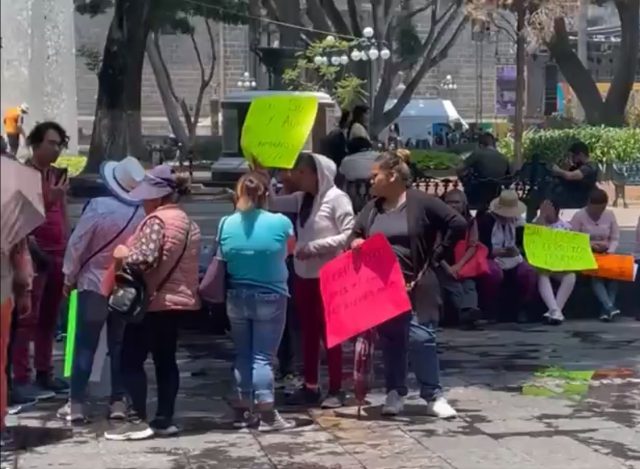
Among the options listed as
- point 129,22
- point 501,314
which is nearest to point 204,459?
point 501,314

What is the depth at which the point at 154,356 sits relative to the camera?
8.20 meters

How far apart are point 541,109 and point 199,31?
2085cm

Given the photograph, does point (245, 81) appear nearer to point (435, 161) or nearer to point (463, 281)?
point (435, 161)

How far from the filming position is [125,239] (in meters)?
8.43

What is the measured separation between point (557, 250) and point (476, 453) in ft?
18.4

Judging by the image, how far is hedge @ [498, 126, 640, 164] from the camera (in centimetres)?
3269

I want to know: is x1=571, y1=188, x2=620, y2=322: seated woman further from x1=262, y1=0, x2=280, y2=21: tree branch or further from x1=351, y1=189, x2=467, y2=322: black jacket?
x1=262, y1=0, x2=280, y2=21: tree branch

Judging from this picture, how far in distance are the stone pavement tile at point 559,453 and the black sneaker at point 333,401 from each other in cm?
133

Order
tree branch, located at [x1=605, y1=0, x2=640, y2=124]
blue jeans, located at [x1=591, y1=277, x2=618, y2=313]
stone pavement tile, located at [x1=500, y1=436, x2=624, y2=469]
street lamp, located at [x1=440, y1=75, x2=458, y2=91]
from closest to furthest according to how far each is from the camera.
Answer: stone pavement tile, located at [x1=500, y1=436, x2=624, y2=469], blue jeans, located at [x1=591, y1=277, x2=618, y2=313], tree branch, located at [x1=605, y1=0, x2=640, y2=124], street lamp, located at [x1=440, y1=75, x2=458, y2=91]

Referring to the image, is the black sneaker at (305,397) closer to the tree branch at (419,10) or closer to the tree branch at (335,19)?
the tree branch at (335,19)

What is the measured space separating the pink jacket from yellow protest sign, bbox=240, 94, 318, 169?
1.07 meters

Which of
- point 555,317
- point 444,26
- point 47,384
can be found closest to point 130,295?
point 47,384

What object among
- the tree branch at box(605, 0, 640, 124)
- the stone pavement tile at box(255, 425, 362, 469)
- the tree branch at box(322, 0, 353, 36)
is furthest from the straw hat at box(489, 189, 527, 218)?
the tree branch at box(605, 0, 640, 124)

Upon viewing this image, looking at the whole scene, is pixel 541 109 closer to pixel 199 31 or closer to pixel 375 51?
pixel 199 31
